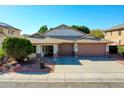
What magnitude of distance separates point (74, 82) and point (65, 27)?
17255mm

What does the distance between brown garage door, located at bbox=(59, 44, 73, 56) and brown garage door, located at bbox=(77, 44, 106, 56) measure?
4.79 feet

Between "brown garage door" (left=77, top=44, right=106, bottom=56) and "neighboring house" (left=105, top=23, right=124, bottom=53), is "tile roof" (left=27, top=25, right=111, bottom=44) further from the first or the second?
"neighboring house" (left=105, top=23, right=124, bottom=53)

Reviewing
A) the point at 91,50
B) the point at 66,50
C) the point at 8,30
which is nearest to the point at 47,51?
the point at 66,50

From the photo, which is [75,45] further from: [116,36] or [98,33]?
[98,33]

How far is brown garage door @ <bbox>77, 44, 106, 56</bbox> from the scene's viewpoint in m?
24.8

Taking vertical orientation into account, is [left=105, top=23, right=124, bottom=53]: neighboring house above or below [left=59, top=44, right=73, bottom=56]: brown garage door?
above

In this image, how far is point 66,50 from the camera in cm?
2562

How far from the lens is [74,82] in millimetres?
11109

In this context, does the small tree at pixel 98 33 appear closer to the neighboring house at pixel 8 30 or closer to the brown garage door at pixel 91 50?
the neighboring house at pixel 8 30

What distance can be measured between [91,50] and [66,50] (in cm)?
406

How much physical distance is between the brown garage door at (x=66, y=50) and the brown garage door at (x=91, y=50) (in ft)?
4.79

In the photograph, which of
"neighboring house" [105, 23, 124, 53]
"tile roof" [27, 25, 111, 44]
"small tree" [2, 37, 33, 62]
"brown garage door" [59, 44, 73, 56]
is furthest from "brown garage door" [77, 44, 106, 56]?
"small tree" [2, 37, 33, 62]

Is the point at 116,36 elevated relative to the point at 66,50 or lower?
elevated
